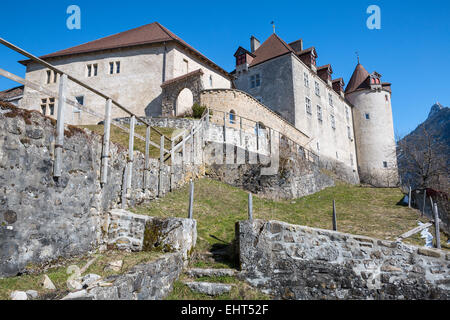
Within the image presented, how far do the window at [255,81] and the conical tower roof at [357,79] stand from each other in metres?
17.0

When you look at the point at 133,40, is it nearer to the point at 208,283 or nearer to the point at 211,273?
the point at 211,273

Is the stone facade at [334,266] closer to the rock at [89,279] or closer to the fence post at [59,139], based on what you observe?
the rock at [89,279]

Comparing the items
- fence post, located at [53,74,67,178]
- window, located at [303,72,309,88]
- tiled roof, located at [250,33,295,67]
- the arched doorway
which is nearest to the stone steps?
fence post, located at [53,74,67,178]

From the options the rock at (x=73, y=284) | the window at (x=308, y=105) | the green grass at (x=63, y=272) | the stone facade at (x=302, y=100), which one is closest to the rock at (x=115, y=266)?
the green grass at (x=63, y=272)

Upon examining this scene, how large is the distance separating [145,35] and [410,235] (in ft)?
88.2

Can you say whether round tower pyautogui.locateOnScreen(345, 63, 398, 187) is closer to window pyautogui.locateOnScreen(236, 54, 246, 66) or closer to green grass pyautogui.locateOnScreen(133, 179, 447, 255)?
window pyautogui.locateOnScreen(236, 54, 246, 66)

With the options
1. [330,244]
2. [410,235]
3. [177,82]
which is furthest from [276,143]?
[330,244]

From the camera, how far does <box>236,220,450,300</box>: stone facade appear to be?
23.1 feet

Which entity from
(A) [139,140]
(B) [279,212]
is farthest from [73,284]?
(A) [139,140]

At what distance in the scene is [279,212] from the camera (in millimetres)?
13125

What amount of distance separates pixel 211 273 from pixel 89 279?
2844 millimetres

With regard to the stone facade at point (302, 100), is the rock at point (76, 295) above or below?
below

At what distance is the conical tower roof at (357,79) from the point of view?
143ft

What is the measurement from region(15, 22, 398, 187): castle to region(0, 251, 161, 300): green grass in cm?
1701
